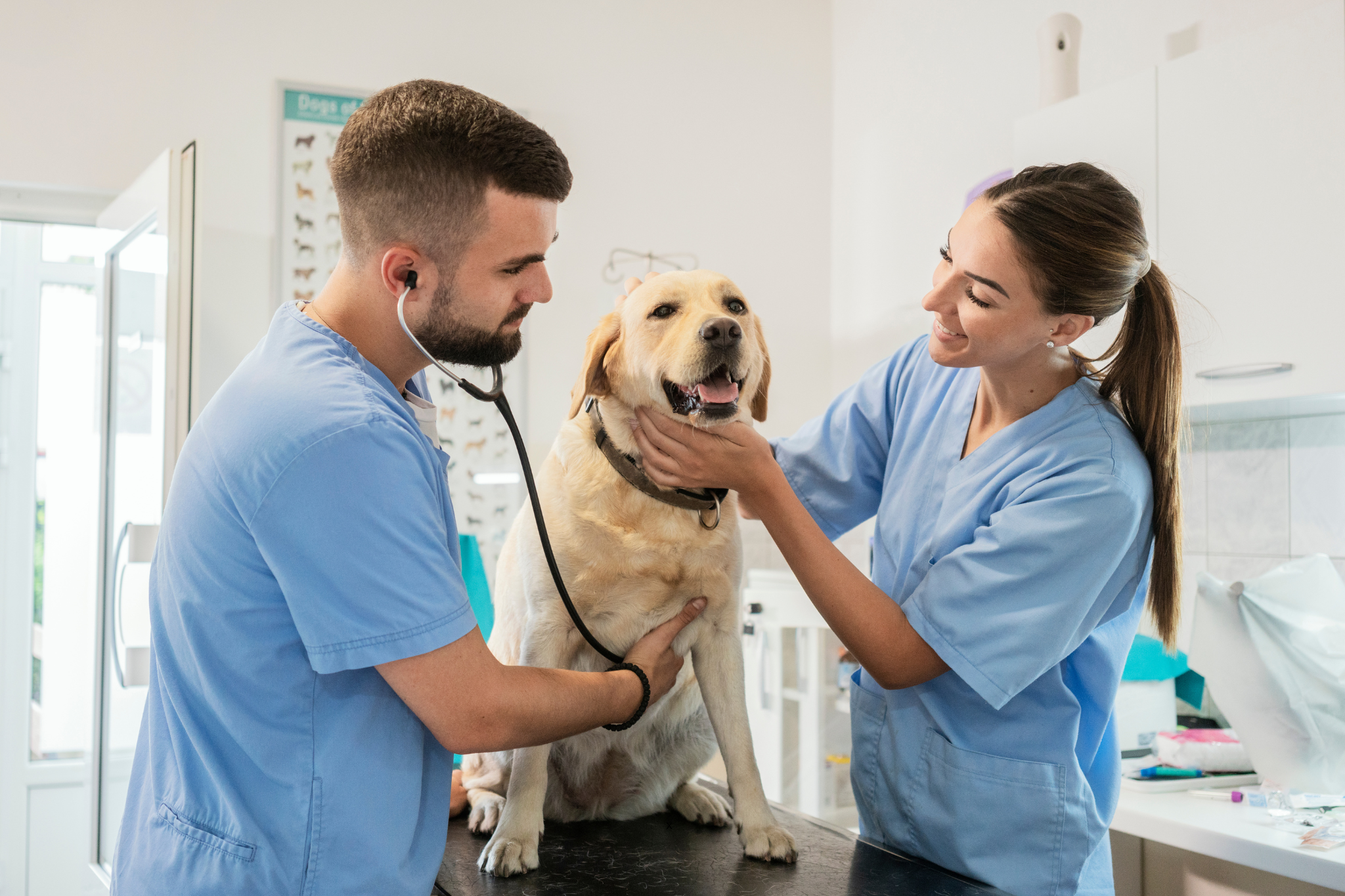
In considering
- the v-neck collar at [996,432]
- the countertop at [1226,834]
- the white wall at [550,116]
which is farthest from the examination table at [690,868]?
the white wall at [550,116]

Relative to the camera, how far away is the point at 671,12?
387 centimetres

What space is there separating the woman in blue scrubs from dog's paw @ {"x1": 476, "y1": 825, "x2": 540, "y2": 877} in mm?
458

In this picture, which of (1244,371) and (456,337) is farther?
(1244,371)

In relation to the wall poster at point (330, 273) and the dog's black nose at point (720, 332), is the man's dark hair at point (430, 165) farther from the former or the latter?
the wall poster at point (330, 273)

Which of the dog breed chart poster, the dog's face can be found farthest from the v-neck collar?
the dog breed chart poster

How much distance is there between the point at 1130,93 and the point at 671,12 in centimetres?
224

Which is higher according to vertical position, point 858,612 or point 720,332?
point 720,332

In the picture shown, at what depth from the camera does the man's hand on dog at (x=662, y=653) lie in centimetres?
122

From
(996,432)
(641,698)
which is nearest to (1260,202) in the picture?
(996,432)

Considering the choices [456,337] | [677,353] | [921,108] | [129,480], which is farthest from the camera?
[921,108]

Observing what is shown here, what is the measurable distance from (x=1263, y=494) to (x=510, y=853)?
201cm

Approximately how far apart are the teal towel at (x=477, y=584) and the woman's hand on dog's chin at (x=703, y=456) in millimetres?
522

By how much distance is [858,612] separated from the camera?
114 cm

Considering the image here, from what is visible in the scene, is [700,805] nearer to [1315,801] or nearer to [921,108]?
[1315,801]
